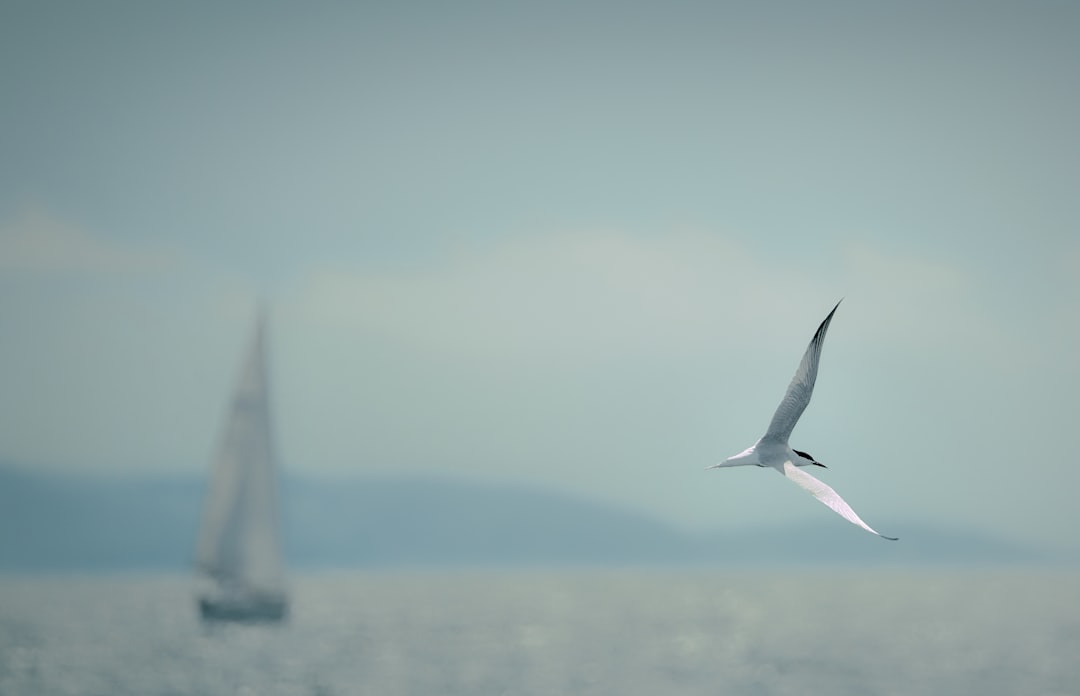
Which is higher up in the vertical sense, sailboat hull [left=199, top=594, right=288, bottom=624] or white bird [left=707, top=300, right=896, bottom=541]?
white bird [left=707, top=300, right=896, bottom=541]

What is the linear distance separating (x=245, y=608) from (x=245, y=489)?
9.54m

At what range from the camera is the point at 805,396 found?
20500mm

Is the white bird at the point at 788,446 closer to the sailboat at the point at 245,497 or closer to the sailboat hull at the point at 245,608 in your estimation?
the sailboat at the point at 245,497

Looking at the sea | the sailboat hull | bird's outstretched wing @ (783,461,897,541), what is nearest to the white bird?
bird's outstretched wing @ (783,461,897,541)

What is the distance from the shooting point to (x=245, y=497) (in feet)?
307

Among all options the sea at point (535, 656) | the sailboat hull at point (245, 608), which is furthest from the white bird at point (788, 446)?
the sailboat hull at point (245, 608)

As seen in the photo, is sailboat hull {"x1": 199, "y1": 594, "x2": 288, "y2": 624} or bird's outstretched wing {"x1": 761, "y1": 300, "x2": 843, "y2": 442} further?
sailboat hull {"x1": 199, "y1": 594, "x2": 288, "y2": 624}

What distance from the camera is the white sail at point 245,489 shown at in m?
92.8

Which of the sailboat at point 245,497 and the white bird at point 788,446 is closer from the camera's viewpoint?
the white bird at point 788,446

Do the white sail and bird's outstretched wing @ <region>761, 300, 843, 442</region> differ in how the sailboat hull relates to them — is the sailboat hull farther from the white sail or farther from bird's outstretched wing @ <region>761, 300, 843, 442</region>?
bird's outstretched wing @ <region>761, 300, 843, 442</region>

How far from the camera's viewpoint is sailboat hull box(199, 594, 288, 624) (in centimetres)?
9725

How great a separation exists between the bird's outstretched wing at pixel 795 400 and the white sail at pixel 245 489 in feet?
242

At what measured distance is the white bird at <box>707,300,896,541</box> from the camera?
64.0 feet

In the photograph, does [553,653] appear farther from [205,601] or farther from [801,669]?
[205,601]
